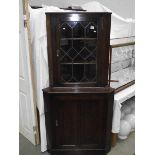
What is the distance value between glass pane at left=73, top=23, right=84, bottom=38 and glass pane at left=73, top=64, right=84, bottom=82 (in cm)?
31

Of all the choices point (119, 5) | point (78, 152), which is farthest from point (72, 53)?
point (119, 5)

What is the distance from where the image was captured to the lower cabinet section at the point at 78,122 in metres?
1.93

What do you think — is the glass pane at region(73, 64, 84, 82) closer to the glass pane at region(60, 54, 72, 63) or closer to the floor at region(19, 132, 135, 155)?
the glass pane at region(60, 54, 72, 63)

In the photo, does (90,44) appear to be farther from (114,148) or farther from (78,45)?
(114,148)

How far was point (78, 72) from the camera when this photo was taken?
1.97 m

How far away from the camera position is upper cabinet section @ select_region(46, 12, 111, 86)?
5.89ft

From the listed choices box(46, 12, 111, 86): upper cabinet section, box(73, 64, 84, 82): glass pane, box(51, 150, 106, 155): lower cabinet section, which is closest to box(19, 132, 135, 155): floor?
box(51, 150, 106, 155): lower cabinet section

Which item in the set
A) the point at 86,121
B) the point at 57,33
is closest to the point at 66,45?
the point at 57,33

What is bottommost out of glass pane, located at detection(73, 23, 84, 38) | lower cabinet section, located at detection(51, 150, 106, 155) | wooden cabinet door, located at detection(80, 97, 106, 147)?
lower cabinet section, located at detection(51, 150, 106, 155)

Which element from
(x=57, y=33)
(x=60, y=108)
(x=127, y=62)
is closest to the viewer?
(x=57, y=33)
